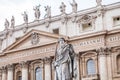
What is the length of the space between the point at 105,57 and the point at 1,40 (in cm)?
1583

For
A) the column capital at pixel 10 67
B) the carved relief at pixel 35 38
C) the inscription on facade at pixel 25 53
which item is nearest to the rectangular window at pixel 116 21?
the inscription on facade at pixel 25 53

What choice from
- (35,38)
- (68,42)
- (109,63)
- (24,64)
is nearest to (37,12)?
(35,38)

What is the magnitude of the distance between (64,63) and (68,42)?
83.3ft

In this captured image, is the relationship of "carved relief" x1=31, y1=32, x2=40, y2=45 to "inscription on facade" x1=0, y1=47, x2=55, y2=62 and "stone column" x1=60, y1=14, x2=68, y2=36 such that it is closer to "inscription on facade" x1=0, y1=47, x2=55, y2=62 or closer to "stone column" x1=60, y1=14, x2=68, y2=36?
"inscription on facade" x1=0, y1=47, x2=55, y2=62

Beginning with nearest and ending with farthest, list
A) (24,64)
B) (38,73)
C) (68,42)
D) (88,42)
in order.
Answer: (88,42)
(68,42)
(38,73)
(24,64)

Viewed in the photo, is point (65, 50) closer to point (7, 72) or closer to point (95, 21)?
point (95, 21)

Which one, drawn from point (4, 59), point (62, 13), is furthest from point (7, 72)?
point (62, 13)

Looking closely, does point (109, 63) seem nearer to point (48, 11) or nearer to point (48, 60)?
point (48, 60)

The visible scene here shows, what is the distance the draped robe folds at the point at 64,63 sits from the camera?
44.1 feet

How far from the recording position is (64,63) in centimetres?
1365

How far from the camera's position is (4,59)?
44.4 meters

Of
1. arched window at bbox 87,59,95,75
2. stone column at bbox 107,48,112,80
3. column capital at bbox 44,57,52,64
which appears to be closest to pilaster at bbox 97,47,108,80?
stone column at bbox 107,48,112,80

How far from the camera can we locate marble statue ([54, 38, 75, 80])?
13.5 meters

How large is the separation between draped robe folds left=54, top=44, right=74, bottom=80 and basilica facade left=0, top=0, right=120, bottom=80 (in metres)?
20.6
